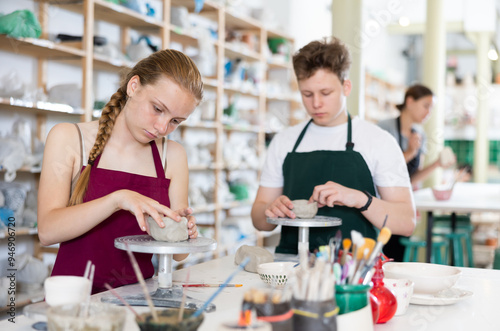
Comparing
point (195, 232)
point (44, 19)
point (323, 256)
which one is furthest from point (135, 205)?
point (44, 19)

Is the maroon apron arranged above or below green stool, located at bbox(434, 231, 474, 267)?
above

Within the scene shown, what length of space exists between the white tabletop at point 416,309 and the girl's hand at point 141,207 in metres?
0.23

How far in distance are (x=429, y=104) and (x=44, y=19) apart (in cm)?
310

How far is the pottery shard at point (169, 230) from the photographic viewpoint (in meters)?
1.53

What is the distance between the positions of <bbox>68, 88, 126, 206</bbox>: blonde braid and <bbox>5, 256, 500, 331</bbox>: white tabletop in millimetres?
330

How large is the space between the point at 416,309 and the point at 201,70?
12.8 ft

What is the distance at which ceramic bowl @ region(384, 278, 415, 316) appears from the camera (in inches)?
56.4

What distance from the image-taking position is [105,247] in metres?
1.77

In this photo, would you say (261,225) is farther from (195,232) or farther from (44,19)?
(44,19)

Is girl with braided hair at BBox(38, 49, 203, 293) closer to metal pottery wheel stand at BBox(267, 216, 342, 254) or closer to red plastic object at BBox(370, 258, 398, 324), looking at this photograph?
metal pottery wheel stand at BBox(267, 216, 342, 254)

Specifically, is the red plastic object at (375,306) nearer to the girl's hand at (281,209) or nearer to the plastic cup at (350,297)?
the plastic cup at (350,297)

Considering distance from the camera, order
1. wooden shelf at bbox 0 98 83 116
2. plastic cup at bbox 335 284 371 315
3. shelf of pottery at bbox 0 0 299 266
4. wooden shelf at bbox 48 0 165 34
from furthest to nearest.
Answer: wooden shelf at bbox 48 0 165 34 < shelf of pottery at bbox 0 0 299 266 < wooden shelf at bbox 0 98 83 116 < plastic cup at bbox 335 284 371 315

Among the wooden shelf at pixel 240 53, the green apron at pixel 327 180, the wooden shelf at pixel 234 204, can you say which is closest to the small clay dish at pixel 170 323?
the green apron at pixel 327 180

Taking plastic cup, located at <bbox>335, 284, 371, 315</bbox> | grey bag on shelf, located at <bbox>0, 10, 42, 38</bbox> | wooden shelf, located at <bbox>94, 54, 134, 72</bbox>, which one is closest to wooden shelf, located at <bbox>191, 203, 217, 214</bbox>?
wooden shelf, located at <bbox>94, 54, 134, 72</bbox>
